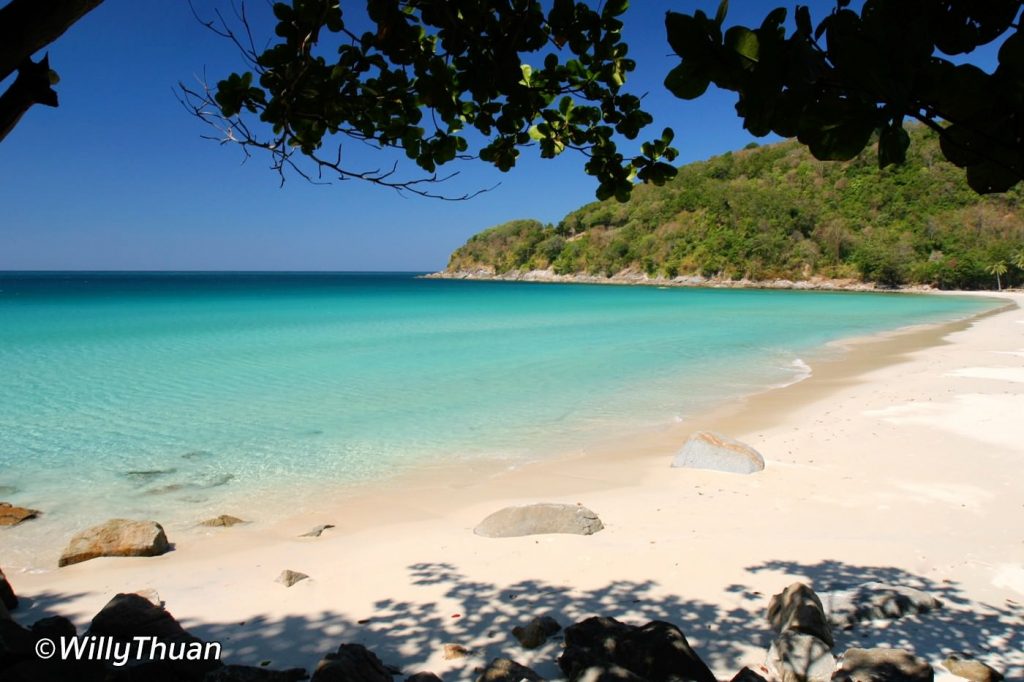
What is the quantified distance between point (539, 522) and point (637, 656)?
275 cm

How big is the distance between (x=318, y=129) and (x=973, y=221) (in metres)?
95.6

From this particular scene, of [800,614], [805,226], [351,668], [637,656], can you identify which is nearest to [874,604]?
[800,614]

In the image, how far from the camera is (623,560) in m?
5.18

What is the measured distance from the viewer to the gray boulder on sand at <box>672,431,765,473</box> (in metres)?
7.88

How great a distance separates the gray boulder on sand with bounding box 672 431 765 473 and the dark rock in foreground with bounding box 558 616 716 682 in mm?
4915

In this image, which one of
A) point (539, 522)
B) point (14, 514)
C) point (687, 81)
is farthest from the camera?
point (14, 514)

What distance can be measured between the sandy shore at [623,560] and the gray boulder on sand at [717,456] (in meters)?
0.21

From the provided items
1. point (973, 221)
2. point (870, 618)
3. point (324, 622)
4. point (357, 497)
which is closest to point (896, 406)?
point (870, 618)

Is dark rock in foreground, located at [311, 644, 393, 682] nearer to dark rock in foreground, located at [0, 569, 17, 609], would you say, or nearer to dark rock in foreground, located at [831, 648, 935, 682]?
dark rock in foreground, located at [831, 648, 935, 682]

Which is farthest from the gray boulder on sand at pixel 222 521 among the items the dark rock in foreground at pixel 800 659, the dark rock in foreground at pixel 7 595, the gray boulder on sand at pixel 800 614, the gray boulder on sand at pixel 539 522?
the dark rock in foreground at pixel 800 659

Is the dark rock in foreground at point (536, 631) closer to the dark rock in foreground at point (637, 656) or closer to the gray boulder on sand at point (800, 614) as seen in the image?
the dark rock in foreground at point (637, 656)

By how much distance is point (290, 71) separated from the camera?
8.88ft

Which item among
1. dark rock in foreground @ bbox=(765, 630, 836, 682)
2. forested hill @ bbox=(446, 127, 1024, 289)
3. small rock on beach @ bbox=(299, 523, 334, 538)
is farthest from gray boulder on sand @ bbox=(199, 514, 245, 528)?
forested hill @ bbox=(446, 127, 1024, 289)

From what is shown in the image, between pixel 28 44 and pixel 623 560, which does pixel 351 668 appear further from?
pixel 28 44
